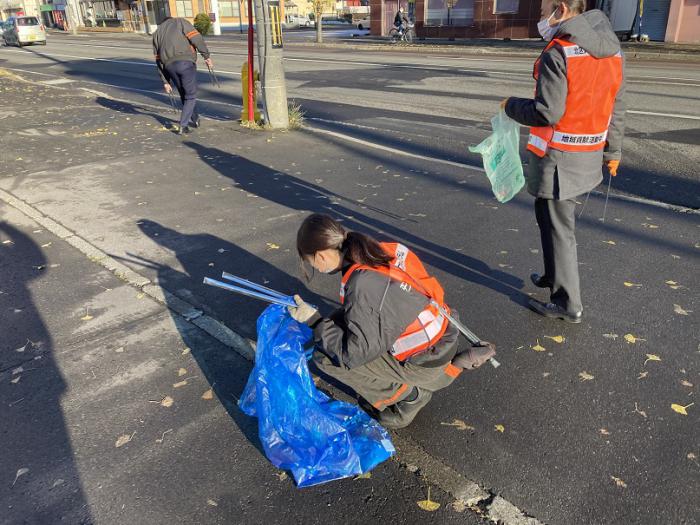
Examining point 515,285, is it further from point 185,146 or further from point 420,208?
point 185,146

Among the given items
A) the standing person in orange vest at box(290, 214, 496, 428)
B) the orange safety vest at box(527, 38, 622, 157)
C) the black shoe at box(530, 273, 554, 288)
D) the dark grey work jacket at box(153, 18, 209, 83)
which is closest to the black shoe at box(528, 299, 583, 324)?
the black shoe at box(530, 273, 554, 288)

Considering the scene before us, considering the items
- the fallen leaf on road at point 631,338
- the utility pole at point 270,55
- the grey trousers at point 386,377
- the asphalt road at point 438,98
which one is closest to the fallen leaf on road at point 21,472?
the grey trousers at point 386,377

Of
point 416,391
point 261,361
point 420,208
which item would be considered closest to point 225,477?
point 261,361

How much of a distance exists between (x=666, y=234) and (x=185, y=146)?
7119 mm

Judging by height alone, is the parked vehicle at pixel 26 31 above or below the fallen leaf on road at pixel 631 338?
above

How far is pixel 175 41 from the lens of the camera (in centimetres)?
952

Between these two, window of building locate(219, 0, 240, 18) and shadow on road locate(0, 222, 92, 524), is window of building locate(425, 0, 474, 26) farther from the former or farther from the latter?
shadow on road locate(0, 222, 92, 524)

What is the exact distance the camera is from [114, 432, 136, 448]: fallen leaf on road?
2.96 meters

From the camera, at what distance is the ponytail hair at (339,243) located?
8.54 ft

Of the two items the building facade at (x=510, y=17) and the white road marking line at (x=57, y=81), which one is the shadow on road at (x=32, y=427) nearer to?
the white road marking line at (x=57, y=81)

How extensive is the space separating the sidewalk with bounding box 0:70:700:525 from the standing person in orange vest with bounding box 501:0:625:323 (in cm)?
44

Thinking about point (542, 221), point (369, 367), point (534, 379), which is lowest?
point (534, 379)

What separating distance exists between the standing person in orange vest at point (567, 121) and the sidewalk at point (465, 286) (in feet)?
1.43

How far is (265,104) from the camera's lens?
10.2m
